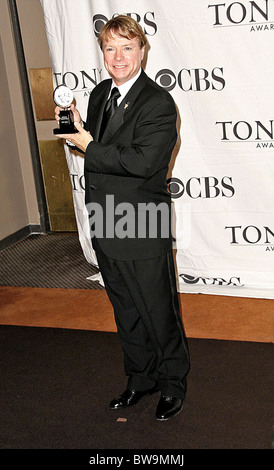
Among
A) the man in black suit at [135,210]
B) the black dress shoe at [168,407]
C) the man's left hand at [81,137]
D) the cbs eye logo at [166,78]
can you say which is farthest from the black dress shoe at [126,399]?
the cbs eye logo at [166,78]

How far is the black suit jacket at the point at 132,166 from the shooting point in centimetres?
206

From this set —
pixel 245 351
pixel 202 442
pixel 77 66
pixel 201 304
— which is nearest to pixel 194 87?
pixel 77 66

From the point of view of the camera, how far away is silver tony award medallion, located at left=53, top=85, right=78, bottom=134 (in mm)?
2139

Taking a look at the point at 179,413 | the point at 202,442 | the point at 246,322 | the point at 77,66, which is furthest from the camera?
the point at 77,66

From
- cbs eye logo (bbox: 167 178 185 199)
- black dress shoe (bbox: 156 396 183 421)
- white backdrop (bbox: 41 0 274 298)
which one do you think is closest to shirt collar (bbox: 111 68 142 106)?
black dress shoe (bbox: 156 396 183 421)

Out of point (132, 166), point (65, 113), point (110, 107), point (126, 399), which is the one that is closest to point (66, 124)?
point (65, 113)

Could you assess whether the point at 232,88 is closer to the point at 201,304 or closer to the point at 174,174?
the point at 174,174

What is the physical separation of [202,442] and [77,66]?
2.65 meters

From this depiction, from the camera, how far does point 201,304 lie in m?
3.61

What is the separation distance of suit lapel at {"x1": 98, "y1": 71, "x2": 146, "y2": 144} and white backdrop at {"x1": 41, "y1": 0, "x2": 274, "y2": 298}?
4.87ft

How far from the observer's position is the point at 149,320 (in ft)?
7.74

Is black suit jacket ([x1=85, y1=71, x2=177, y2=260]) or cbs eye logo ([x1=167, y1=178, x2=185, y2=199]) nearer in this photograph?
black suit jacket ([x1=85, y1=71, x2=177, y2=260])

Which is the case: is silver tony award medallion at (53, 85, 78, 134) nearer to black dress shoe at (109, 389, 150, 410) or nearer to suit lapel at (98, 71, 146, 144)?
suit lapel at (98, 71, 146, 144)

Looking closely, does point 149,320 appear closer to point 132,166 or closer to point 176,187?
point 132,166
